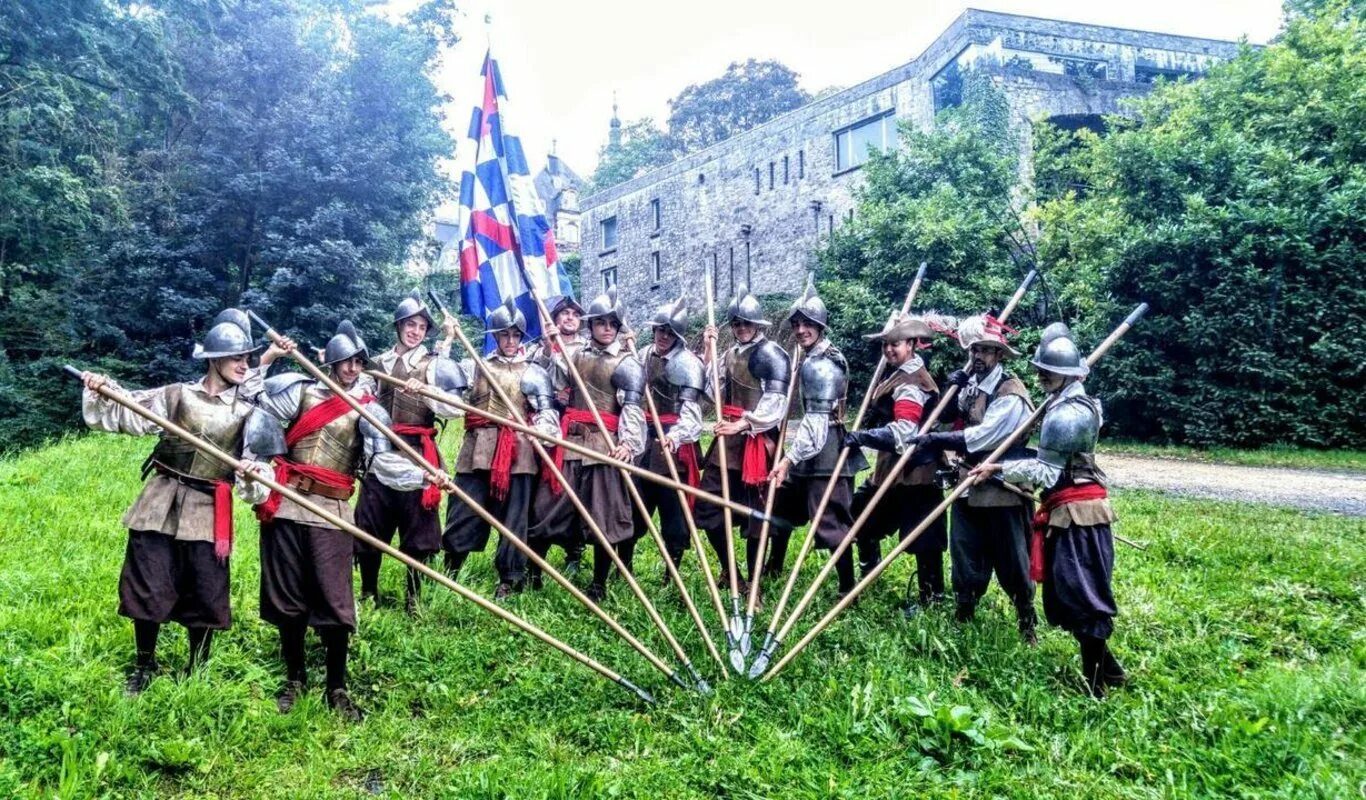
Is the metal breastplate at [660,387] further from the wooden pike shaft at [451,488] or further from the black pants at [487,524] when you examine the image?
the wooden pike shaft at [451,488]

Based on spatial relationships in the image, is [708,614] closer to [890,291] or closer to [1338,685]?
[1338,685]

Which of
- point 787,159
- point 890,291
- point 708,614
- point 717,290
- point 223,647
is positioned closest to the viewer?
point 223,647

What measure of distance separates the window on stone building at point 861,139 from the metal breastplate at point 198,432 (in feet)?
77.9

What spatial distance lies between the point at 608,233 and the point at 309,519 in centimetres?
3395

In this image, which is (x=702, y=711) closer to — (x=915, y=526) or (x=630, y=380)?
(x=915, y=526)

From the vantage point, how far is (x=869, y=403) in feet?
19.8

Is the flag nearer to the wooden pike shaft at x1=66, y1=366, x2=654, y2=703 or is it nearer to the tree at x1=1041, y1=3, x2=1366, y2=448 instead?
the wooden pike shaft at x1=66, y1=366, x2=654, y2=703

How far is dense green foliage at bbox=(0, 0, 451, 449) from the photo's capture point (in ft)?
49.5

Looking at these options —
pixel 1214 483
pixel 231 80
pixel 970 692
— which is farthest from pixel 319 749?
pixel 231 80

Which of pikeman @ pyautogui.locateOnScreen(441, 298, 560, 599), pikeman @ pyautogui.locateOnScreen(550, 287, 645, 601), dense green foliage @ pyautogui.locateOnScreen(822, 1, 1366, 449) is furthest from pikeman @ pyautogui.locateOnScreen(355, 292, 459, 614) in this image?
dense green foliage @ pyautogui.locateOnScreen(822, 1, 1366, 449)

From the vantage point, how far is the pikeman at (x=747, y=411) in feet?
19.5

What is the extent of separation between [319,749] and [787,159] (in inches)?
1088

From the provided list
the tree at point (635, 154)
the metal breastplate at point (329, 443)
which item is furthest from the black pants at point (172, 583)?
the tree at point (635, 154)

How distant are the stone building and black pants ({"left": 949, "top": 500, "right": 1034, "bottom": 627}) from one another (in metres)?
17.0
